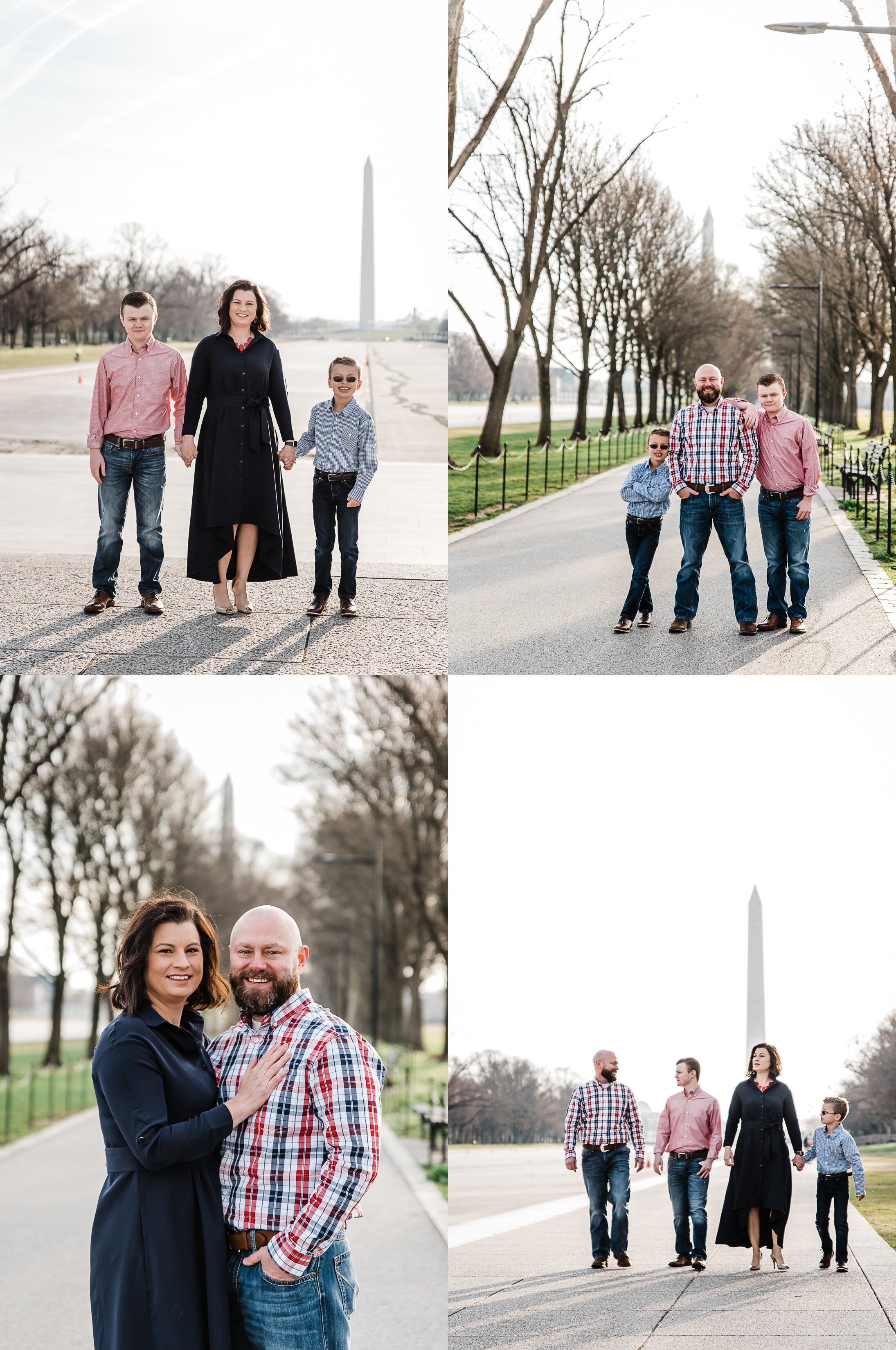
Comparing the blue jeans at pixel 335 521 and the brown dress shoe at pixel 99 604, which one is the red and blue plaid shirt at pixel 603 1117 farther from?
the brown dress shoe at pixel 99 604

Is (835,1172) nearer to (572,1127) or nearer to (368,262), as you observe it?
(572,1127)

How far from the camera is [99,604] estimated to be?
8852 millimetres

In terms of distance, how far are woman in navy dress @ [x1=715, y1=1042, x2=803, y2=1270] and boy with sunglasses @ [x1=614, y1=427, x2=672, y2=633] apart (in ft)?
11.6

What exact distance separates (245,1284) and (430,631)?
569cm

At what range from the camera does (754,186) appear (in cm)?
1433

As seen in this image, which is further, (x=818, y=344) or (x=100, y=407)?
(x=818, y=344)

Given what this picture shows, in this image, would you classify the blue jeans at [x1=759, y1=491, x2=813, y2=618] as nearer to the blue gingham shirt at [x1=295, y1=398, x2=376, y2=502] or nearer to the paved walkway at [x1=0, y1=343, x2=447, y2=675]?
the paved walkway at [x1=0, y1=343, x2=447, y2=675]

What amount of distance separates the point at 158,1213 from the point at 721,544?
257 inches

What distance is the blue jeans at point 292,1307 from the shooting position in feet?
12.6

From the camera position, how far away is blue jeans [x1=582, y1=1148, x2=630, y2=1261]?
297 inches

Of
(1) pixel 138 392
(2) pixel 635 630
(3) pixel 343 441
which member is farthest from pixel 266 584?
(2) pixel 635 630

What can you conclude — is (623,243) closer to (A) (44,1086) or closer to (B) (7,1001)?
(B) (7,1001)

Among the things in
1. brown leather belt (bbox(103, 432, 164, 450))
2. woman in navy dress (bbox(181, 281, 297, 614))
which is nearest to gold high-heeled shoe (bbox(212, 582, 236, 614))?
woman in navy dress (bbox(181, 281, 297, 614))

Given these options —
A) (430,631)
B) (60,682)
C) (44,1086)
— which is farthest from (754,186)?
(44,1086)
